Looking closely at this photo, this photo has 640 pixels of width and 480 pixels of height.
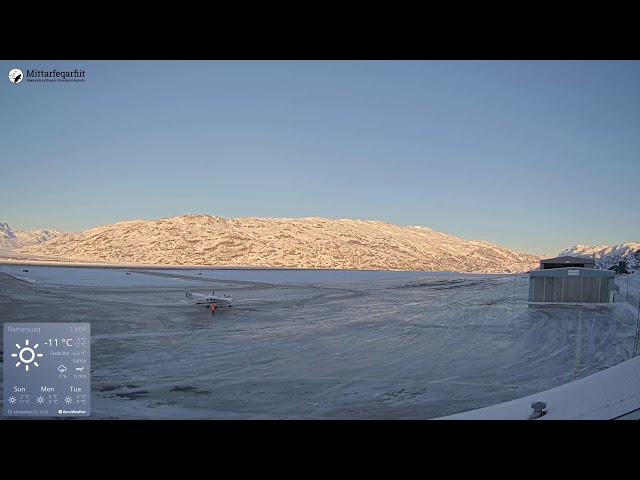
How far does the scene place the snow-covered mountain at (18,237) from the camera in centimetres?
271

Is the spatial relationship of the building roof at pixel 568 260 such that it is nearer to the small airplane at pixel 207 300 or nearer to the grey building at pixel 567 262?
the grey building at pixel 567 262

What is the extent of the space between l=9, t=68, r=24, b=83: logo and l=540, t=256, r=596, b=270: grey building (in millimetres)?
3673

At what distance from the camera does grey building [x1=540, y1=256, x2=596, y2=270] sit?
10.3 ft

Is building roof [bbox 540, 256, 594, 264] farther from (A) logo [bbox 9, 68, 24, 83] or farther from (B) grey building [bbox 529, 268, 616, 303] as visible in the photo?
(A) logo [bbox 9, 68, 24, 83]

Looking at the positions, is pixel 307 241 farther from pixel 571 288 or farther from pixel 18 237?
pixel 571 288
